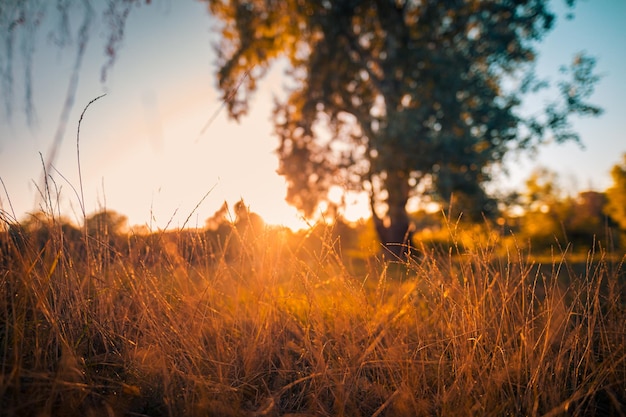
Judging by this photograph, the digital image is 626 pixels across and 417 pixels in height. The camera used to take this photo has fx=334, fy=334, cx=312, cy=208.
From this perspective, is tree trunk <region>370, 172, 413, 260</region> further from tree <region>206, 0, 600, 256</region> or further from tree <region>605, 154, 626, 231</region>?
tree <region>605, 154, 626, 231</region>

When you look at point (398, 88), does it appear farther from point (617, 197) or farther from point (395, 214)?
point (617, 197)

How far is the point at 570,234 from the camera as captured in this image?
1636 cm

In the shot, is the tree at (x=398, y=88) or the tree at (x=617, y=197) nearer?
the tree at (x=398, y=88)

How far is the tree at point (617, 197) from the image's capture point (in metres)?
17.8

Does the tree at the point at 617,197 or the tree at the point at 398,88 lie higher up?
the tree at the point at 398,88

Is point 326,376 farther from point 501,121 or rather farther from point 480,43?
point 480,43

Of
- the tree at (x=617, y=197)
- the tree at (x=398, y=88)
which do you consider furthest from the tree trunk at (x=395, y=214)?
the tree at (x=617, y=197)

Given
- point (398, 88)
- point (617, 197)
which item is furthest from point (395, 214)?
point (617, 197)

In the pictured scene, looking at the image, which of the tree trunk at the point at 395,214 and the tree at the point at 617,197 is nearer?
the tree trunk at the point at 395,214

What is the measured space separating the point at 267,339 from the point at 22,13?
2105 mm

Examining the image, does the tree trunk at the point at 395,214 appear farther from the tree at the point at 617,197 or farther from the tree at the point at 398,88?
the tree at the point at 617,197

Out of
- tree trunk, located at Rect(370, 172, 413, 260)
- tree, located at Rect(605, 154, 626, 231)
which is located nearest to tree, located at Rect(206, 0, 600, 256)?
tree trunk, located at Rect(370, 172, 413, 260)

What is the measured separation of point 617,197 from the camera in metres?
18.3

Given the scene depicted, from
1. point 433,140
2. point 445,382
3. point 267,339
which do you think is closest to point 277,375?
point 267,339
